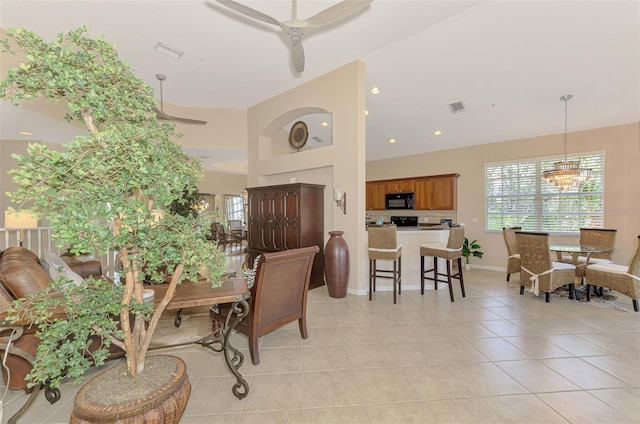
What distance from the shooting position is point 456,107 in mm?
5379

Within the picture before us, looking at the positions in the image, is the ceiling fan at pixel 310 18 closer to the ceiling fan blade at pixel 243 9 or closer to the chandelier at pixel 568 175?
the ceiling fan blade at pixel 243 9

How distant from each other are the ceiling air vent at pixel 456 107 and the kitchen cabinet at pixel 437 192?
1783 millimetres

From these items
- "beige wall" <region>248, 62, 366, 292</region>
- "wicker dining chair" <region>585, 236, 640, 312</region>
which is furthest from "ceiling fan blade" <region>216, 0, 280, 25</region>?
"wicker dining chair" <region>585, 236, 640, 312</region>

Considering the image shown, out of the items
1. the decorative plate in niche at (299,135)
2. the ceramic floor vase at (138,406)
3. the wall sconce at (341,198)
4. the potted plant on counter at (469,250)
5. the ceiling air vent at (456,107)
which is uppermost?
the ceiling air vent at (456,107)

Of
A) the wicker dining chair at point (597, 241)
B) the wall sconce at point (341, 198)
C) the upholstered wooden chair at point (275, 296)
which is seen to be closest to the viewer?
the upholstered wooden chair at point (275, 296)

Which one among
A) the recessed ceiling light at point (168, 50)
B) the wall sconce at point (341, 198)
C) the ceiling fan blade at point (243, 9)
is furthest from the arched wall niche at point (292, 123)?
the ceiling fan blade at point (243, 9)

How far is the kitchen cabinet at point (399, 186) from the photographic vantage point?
749 cm

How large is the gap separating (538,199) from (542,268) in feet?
9.00

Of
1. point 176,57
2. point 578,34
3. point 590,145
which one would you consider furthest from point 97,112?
point 590,145

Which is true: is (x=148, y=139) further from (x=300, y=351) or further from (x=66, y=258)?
(x=66, y=258)

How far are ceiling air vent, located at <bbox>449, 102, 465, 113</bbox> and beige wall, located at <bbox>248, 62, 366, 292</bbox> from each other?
2.26 m

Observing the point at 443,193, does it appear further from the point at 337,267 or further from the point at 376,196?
the point at 337,267

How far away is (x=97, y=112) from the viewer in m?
1.08

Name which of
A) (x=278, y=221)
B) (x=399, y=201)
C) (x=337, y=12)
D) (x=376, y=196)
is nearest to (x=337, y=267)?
(x=278, y=221)
